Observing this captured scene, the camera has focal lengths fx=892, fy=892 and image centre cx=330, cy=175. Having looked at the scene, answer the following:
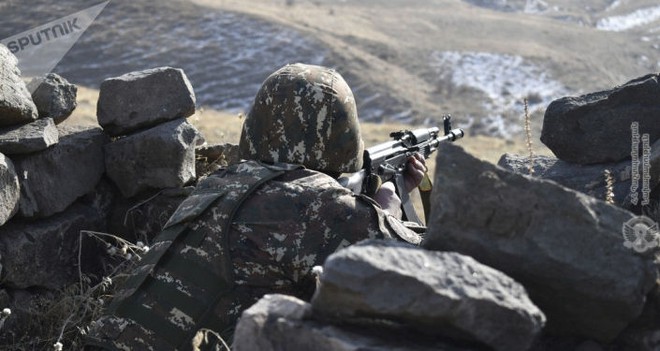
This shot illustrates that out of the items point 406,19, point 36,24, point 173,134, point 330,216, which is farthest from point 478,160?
point 406,19

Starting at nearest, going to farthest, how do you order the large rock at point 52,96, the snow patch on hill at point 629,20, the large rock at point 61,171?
the large rock at point 61,171
the large rock at point 52,96
the snow patch on hill at point 629,20

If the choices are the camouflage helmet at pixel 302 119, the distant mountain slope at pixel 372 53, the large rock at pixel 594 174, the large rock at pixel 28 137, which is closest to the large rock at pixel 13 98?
the large rock at pixel 28 137

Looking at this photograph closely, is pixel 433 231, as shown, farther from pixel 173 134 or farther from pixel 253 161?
pixel 173 134

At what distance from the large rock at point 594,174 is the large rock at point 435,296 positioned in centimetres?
193

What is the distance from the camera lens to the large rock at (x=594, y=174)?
4504mm

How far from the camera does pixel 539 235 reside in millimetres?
3080

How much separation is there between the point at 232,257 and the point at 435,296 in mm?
1680

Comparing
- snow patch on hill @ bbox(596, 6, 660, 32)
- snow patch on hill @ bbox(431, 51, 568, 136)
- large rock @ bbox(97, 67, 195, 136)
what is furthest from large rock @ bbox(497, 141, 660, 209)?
snow patch on hill @ bbox(596, 6, 660, 32)

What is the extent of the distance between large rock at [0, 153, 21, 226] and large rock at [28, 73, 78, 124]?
26.4 inches

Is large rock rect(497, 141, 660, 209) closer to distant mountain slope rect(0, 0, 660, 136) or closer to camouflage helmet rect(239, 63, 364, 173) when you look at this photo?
camouflage helmet rect(239, 63, 364, 173)

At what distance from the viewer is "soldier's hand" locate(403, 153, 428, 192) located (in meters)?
5.88

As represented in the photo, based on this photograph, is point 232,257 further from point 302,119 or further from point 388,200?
point 388,200

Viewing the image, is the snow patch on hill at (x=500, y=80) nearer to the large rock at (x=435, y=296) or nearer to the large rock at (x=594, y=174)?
the large rock at (x=594, y=174)

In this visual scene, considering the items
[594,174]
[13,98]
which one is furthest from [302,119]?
[13,98]
